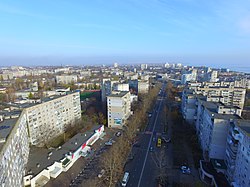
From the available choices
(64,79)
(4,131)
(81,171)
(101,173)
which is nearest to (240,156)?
(101,173)

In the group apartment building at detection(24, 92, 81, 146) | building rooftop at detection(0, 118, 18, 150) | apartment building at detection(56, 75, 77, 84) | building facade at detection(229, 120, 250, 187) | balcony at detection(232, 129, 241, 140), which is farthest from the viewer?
apartment building at detection(56, 75, 77, 84)

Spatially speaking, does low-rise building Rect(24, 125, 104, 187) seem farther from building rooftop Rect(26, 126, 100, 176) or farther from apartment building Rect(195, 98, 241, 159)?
apartment building Rect(195, 98, 241, 159)

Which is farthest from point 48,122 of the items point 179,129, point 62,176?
point 179,129

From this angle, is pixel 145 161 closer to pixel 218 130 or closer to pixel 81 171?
pixel 81 171

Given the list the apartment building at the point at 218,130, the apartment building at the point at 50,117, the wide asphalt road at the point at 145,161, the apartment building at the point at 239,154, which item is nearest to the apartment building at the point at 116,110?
the wide asphalt road at the point at 145,161

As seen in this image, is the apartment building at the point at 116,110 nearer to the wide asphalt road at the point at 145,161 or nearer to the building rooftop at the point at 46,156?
the wide asphalt road at the point at 145,161

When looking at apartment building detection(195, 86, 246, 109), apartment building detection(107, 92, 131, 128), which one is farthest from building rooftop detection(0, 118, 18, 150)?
apartment building detection(195, 86, 246, 109)
